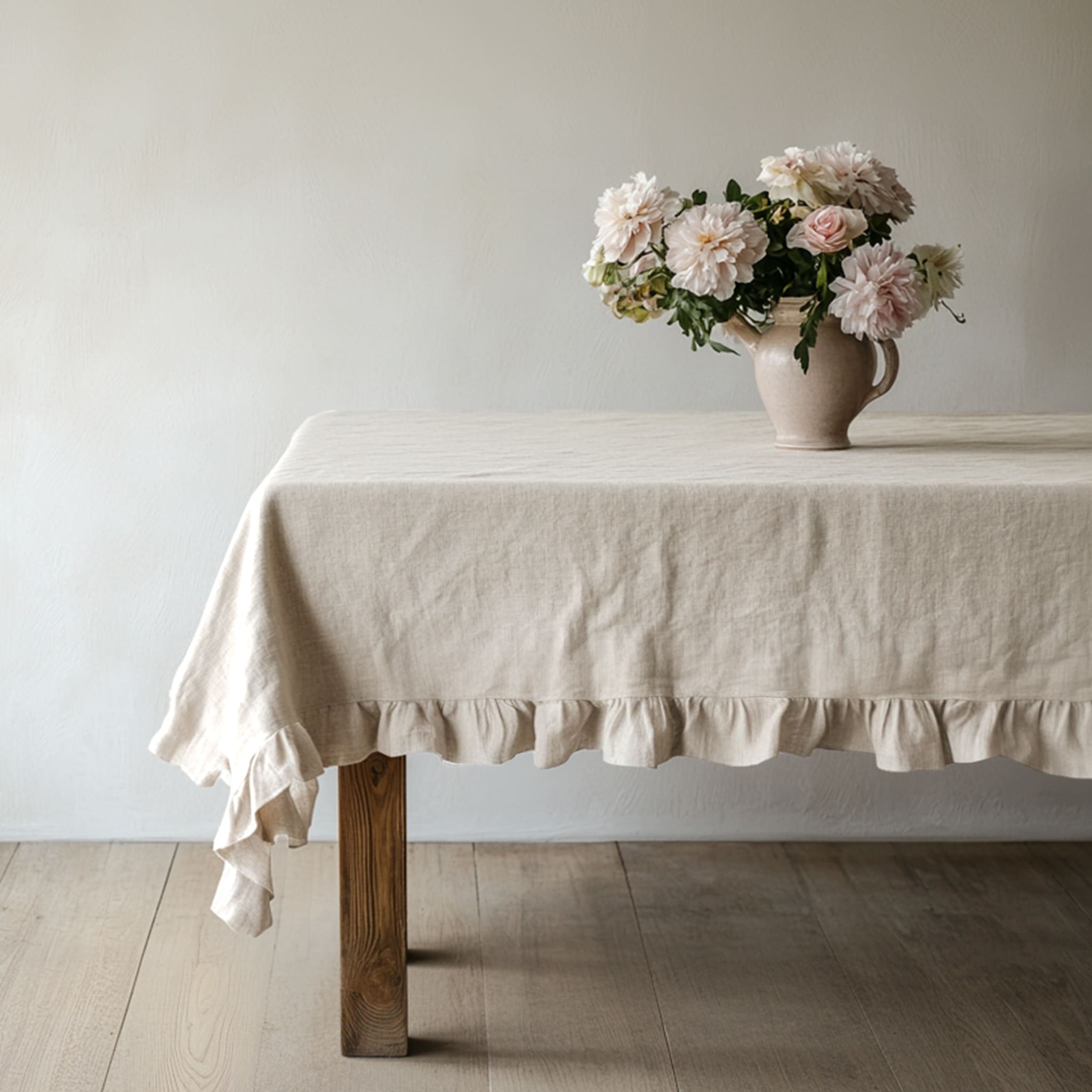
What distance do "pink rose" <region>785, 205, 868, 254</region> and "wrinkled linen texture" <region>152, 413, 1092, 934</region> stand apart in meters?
0.27

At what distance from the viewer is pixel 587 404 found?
228cm

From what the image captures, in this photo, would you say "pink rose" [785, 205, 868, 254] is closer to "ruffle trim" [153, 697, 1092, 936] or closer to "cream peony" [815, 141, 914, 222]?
"cream peony" [815, 141, 914, 222]

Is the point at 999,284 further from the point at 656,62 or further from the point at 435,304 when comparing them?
the point at 435,304

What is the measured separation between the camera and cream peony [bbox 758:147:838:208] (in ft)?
5.01

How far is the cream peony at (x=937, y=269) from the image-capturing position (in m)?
1.58

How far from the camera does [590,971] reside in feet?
6.21

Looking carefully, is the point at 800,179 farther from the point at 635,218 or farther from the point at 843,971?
the point at 843,971

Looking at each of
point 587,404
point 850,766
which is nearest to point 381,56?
point 587,404

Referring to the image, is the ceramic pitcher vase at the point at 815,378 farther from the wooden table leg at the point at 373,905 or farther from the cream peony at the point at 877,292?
the wooden table leg at the point at 373,905

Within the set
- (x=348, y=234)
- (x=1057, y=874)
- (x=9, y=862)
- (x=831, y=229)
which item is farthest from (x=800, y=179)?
(x=9, y=862)

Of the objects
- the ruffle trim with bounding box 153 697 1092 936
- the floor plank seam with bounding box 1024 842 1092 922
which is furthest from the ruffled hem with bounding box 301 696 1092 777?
the floor plank seam with bounding box 1024 842 1092 922

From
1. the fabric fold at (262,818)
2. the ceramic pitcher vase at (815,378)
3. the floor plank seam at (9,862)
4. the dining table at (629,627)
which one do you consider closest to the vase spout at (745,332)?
the ceramic pitcher vase at (815,378)

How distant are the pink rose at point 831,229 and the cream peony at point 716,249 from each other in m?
0.05

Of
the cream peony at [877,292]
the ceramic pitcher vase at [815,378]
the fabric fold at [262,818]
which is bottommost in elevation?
the fabric fold at [262,818]
